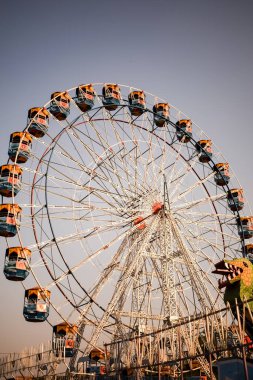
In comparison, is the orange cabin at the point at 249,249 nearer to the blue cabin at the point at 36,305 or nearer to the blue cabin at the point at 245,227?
the blue cabin at the point at 245,227

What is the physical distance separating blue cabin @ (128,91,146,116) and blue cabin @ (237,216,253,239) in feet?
30.4

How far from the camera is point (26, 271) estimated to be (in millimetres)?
17297

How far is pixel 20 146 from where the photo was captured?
19328mm

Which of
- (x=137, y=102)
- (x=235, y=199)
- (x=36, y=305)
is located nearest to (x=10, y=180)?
(x=36, y=305)

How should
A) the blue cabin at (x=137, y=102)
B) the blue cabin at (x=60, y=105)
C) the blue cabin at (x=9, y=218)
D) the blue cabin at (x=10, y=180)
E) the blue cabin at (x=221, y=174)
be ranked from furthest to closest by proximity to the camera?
1. the blue cabin at (x=221, y=174)
2. the blue cabin at (x=137, y=102)
3. the blue cabin at (x=60, y=105)
4. the blue cabin at (x=10, y=180)
5. the blue cabin at (x=9, y=218)

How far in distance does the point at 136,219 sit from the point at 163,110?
27.7 ft

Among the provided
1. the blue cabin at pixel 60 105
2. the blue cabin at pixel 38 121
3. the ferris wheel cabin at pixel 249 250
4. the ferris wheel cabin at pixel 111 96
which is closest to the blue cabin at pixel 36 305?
the blue cabin at pixel 38 121

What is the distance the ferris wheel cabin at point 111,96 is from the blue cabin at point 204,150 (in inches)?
233

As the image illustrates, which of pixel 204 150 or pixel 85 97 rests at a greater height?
pixel 85 97

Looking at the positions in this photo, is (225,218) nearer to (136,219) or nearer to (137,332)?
(136,219)

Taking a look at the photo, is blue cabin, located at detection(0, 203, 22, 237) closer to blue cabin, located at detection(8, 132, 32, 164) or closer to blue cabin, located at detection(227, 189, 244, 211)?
blue cabin, located at detection(8, 132, 32, 164)

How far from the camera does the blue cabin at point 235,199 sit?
23.7 metres

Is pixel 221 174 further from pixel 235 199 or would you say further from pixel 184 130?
pixel 184 130

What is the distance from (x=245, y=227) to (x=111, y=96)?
37.8 ft
